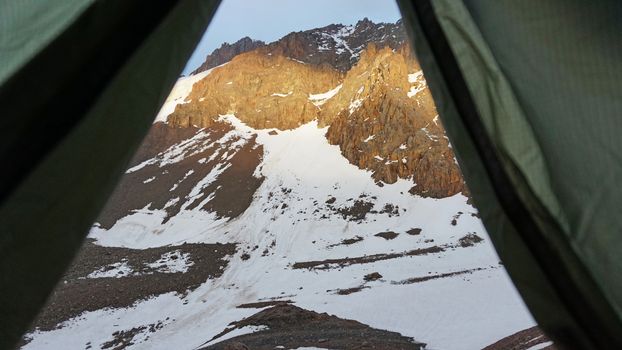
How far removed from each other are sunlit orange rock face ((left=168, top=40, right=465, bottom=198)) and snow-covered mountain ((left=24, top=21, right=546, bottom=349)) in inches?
8.3

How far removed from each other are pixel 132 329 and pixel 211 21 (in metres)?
18.3

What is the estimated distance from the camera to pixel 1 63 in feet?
3.35

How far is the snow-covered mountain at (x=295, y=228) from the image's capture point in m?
14.3

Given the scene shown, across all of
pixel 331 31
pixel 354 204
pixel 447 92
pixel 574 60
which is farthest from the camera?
pixel 331 31

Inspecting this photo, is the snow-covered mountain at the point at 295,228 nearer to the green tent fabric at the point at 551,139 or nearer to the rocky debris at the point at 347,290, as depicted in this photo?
the rocky debris at the point at 347,290

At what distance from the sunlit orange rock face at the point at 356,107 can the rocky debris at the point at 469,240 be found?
9.89 metres

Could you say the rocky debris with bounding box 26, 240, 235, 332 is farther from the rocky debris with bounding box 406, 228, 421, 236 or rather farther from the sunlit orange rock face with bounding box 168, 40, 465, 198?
the sunlit orange rock face with bounding box 168, 40, 465, 198

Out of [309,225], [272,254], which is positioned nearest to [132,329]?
[272,254]

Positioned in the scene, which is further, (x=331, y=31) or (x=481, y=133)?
(x=331, y=31)

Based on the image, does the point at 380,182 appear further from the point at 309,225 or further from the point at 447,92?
the point at 447,92

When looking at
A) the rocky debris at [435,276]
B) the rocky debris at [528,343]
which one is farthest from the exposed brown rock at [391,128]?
the rocky debris at [528,343]

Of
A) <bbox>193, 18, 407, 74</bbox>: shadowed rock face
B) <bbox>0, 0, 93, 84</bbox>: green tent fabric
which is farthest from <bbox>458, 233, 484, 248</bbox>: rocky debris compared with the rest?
<bbox>193, 18, 407, 74</bbox>: shadowed rock face

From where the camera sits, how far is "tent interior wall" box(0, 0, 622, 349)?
3.61ft

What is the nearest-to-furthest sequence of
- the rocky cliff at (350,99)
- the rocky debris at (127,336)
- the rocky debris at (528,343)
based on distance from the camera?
the rocky debris at (528,343) → the rocky debris at (127,336) → the rocky cliff at (350,99)
